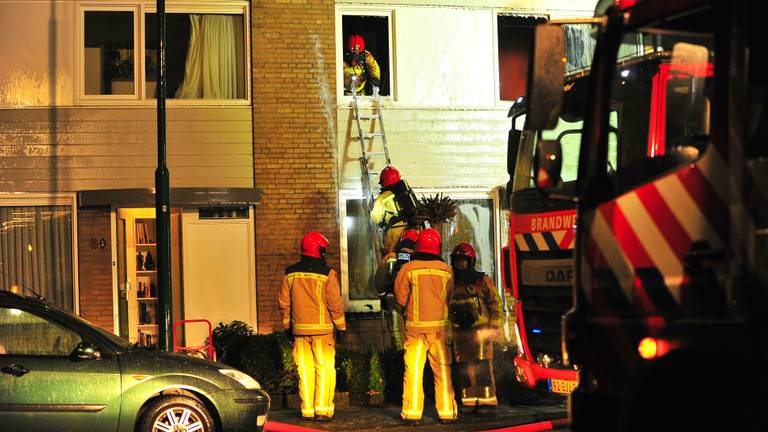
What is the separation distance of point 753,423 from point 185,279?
38.3ft

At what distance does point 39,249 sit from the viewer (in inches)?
601

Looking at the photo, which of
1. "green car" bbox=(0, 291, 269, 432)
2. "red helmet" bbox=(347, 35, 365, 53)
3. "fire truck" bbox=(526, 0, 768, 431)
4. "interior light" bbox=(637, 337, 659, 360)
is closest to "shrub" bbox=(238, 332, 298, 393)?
"green car" bbox=(0, 291, 269, 432)

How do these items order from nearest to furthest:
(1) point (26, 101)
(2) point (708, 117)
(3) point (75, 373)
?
(2) point (708, 117), (3) point (75, 373), (1) point (26, 101)

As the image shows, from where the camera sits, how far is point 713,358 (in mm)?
4742

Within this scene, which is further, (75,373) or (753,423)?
(75,373)

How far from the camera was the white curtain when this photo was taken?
15.6 meters

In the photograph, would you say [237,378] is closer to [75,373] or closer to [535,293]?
[75,373]

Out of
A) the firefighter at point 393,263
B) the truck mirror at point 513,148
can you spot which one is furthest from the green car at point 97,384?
the truck mirror at point 513,148

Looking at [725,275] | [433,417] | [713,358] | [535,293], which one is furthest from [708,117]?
[433,417]

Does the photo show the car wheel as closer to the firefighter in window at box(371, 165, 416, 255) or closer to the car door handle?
the car door handle

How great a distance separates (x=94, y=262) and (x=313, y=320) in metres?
5.43

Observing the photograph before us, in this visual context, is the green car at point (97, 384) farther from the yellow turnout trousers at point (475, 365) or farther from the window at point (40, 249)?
the window at point (40, 249)

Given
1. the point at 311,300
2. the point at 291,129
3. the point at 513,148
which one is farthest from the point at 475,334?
the point at 291,129

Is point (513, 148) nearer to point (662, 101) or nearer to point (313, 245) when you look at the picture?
point (313, 245)
